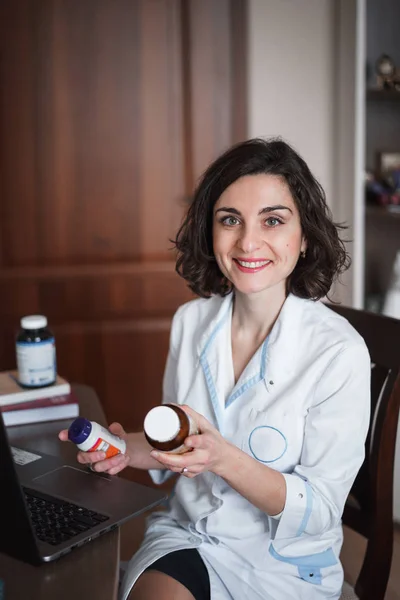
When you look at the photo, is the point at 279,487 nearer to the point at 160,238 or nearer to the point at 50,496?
the point at 50,496

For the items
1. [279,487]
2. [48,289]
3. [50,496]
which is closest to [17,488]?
[50,496]

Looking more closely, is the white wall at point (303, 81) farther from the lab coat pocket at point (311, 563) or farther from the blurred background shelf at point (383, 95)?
the lab coat pocket at point (311, 563)

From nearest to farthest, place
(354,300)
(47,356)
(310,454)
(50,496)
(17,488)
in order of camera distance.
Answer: (17,488)
(50,496)
(310,454)
(47,356)
(354,300)

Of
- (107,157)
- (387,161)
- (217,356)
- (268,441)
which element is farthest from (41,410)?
(387,161)

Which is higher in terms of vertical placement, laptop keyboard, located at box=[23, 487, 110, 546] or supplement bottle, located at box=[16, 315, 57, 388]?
supplement bottle, located at box=[16, 315, 57, 388]

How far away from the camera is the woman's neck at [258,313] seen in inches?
53.7

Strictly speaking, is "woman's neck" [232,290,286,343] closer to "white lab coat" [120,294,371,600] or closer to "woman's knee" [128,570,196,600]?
"white lab coat" [120,294,371,600]

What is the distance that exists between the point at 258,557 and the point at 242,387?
0.29m

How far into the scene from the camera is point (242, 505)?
1.23m

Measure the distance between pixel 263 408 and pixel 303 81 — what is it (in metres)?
1.96

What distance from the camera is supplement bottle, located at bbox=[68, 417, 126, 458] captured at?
1.01m

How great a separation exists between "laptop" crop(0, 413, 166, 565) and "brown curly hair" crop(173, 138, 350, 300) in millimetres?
537

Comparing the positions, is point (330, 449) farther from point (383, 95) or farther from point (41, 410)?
point (383, 95)

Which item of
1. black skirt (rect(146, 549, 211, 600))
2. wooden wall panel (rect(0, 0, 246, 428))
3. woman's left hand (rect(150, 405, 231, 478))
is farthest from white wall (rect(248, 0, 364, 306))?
woman's left hand (rect(150, 405, 231, 478))
